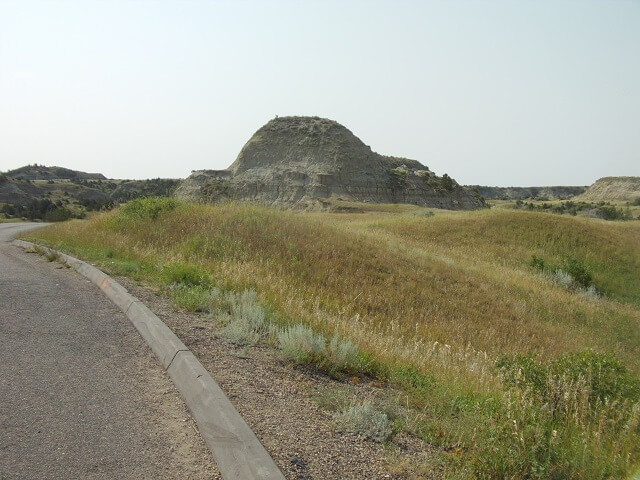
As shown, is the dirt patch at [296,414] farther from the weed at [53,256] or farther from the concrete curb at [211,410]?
the weed at [53,256]

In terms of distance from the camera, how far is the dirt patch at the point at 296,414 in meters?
3.61

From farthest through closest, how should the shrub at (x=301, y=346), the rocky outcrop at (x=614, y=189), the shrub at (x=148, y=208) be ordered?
the rocky outcrop at (x=614, y=189) → the shrub at (x=148, y=208) → the shrub at (x=301, y=346)

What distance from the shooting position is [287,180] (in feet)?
204

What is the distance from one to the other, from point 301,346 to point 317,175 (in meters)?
56.3

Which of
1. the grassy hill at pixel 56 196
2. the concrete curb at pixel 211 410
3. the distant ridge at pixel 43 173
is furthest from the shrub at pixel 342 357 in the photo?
the distant ridge at pixel 43 173

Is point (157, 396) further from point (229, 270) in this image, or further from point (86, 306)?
point (229, 270)

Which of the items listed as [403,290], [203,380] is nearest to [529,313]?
[403,290]

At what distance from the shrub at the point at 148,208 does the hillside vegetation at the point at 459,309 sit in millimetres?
60

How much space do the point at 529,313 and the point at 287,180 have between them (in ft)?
153

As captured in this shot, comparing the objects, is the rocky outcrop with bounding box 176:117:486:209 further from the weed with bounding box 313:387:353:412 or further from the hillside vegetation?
the weed with bounding box 313:387:353:412

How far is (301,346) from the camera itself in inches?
235

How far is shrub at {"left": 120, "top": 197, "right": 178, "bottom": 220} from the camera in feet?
57.8

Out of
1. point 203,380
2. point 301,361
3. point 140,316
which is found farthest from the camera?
point 140,316

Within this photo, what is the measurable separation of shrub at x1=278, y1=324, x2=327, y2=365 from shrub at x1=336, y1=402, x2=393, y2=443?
147 cm
